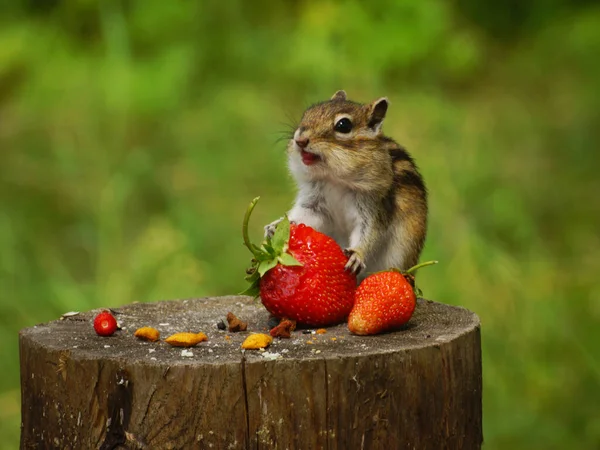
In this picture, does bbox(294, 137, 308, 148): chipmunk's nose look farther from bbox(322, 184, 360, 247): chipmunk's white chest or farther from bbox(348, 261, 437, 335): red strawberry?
bbox(348, 261, 437, 335): red strawberry

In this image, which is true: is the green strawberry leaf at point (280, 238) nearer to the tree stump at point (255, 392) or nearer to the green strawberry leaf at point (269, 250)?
the green strawberry leaf at point (269, 250)

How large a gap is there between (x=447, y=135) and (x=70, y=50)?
3.32 meters

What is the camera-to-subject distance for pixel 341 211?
11.4ft

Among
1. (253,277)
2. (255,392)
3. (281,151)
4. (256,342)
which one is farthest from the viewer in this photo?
(281,151)

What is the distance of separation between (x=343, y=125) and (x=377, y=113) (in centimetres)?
17

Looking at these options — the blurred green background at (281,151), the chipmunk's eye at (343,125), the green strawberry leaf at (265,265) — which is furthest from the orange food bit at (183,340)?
the blurred green background at (281,151)

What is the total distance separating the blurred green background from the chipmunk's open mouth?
2.88ft

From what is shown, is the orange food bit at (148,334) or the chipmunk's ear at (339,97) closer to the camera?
the orange food bit at (148,334)

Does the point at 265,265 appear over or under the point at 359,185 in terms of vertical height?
under

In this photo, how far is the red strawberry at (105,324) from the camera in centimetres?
279

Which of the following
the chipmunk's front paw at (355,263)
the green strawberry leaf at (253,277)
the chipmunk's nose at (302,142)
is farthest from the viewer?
the chipmunk's nose at (302,142)

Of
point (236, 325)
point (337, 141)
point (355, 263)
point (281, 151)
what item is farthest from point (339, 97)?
point (236, 325)

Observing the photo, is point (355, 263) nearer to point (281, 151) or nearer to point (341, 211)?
point (341, 211)

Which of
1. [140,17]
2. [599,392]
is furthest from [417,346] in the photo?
[140,17]
